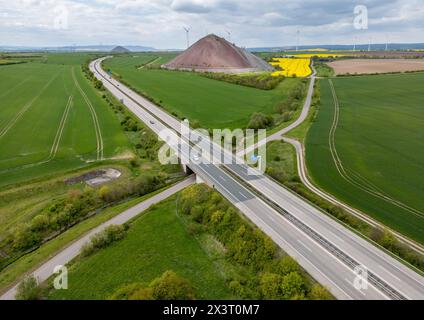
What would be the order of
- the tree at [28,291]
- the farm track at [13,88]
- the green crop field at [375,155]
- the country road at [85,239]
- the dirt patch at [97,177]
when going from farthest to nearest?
the farm track at [13,88]
the dirt patch at [97,177]
the green crop field at [375,155]
the country road at [85,239]
the tree at [28,291]

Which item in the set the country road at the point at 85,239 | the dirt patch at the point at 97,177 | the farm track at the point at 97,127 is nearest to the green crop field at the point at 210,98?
the farm track at the point at 97,127

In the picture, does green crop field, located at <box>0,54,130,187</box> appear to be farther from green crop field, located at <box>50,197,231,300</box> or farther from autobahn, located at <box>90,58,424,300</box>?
autobahn, located at <box>90,58,424,300</box>

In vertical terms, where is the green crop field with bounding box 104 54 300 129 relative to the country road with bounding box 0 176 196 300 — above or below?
above

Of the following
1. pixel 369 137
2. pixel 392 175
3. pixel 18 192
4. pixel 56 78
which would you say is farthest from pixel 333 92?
pixel 56 78

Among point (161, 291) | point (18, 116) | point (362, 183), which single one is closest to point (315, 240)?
point (161, 291)

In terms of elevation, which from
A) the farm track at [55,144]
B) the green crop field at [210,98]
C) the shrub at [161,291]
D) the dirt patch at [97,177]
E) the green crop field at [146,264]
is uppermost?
the green crop field at [210,98]

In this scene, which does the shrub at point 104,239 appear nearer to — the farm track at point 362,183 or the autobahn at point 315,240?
the autobahn at point 315,240

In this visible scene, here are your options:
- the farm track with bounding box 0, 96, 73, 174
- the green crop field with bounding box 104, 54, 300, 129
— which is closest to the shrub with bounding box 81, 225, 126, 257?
the farm track with bounding box 0, 96, 73, 174

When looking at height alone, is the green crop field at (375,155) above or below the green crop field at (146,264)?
above
